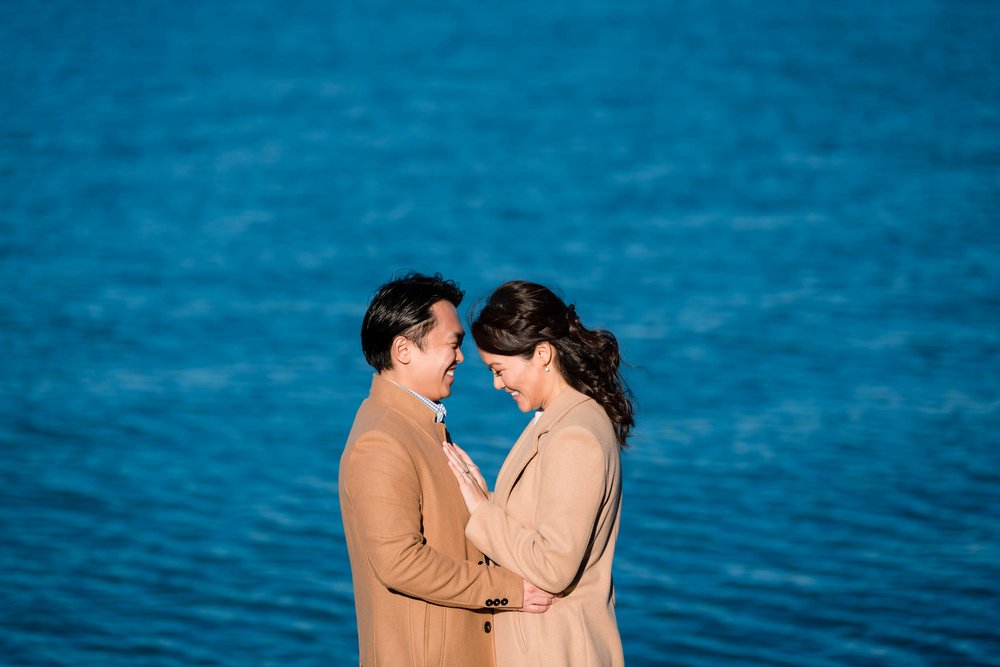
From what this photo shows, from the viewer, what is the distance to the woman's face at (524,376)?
3.32 meters

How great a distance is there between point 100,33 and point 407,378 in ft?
73.5

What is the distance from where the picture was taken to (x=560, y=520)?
3.09m

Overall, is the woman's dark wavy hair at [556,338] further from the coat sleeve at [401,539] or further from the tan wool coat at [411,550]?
the coat sleeve at [401,539]

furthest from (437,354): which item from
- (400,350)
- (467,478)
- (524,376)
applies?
(467,478)

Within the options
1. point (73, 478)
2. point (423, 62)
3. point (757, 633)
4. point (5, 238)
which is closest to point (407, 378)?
point (757, 633)

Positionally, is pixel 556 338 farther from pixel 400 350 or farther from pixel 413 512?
pixel 413 512

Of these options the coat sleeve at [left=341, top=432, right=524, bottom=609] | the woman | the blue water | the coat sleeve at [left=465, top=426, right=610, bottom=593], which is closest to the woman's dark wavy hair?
the woman

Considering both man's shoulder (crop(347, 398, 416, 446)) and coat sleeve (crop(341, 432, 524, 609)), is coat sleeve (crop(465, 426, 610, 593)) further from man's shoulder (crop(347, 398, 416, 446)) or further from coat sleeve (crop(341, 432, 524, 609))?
man's shoulder (crop(347, 398, 416, 446))

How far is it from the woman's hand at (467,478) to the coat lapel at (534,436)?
0.17 feet

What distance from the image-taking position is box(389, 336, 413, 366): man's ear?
3.29 m

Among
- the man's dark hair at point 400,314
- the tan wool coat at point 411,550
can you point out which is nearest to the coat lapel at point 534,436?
the tan wool coat at point 411,550

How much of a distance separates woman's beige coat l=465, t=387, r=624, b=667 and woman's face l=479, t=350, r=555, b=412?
0.06 meters

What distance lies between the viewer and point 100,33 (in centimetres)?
2358

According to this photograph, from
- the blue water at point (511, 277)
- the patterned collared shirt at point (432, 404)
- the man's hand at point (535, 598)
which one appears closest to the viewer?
the man's hand at point (535, 598)
